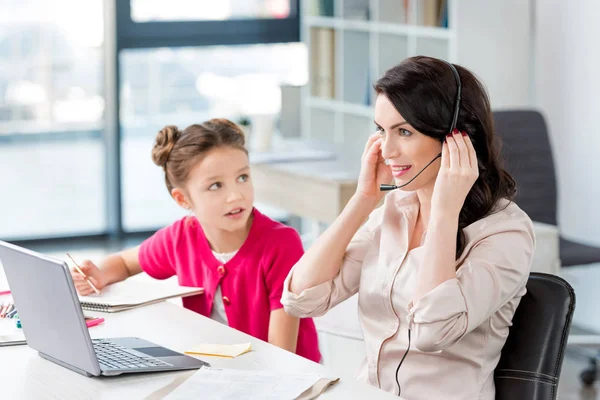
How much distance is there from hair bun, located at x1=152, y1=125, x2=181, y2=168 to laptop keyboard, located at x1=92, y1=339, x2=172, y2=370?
0.63m

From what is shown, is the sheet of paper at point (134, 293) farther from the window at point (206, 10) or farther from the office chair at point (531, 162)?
the window at point (206, 10)

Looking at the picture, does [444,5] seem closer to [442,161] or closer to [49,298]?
[442,161]

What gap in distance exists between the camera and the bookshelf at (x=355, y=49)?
449 cm

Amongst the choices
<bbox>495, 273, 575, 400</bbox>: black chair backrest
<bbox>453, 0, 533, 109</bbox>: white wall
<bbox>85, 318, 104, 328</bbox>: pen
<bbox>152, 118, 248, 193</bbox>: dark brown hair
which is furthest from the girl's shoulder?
<bbox>453, 0, 533, 109</bbox>: white wall

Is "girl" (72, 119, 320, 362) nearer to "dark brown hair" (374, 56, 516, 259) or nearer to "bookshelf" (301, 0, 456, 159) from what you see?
"dark brown hair" (374, 56, 516, 259)

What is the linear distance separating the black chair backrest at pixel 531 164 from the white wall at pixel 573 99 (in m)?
0.28

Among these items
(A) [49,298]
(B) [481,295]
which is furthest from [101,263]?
(B) [481,295]

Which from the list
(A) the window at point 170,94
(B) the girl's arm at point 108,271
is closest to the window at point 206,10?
(A) the window at point 170,94

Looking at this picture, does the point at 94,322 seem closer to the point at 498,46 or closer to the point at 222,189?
the point at 222,189

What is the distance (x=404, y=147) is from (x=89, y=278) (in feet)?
2.99

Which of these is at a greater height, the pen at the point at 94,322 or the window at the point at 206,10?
the window at the point at 206,10

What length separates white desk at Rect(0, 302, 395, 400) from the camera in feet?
5.21

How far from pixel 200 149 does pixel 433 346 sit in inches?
33.2

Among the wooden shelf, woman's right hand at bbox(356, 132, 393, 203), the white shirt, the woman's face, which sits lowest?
the white shirt
